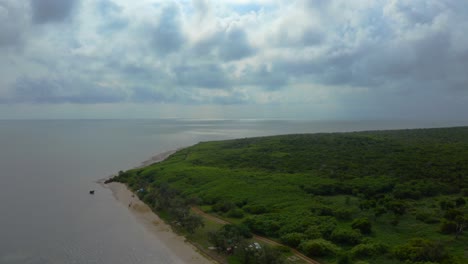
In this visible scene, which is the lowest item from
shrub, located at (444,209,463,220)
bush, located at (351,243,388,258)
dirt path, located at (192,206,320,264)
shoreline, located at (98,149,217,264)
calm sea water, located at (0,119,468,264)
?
calm sea water, located at (0,119,468,264)

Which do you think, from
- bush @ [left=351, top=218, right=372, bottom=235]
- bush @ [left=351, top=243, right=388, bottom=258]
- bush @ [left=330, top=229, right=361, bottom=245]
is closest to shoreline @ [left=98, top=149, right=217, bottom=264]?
bush @ [left=330, top=229, right=361, bottom=245]

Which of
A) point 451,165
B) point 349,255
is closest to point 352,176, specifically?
point 451,165

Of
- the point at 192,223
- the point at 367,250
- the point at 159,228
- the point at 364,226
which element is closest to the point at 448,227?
the point at 364,226

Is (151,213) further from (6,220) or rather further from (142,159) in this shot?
(142,159)

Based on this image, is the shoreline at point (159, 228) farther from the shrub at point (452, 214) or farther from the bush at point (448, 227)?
the shrub at point (452, 214)

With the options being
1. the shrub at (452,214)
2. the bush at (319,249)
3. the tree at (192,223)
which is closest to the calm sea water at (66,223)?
the tree at (192,223)

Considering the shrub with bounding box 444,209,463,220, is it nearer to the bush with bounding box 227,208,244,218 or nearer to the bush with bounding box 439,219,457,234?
the bush with bounding box 439,219,457,234

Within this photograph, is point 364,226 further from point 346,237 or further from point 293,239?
point 293,239
